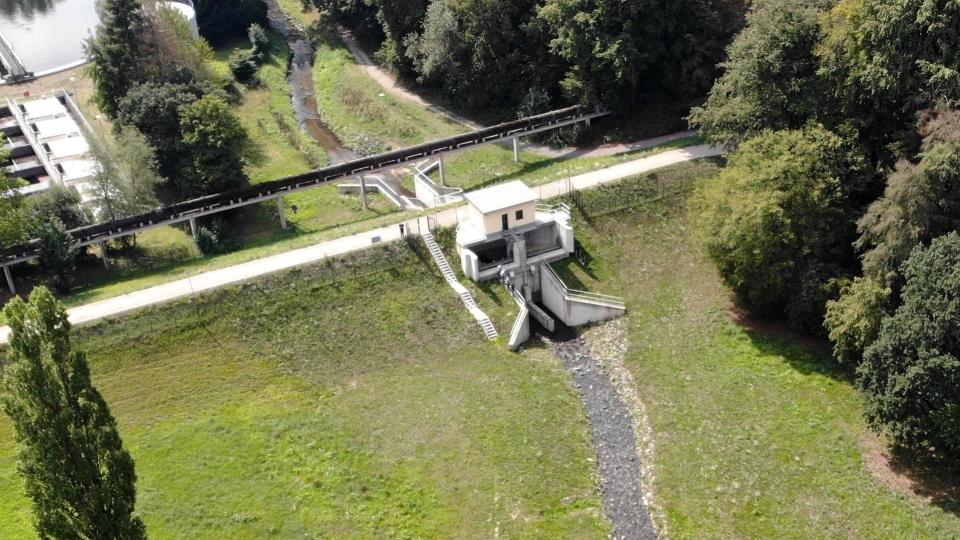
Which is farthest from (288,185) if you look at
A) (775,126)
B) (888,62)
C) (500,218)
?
(888,62)

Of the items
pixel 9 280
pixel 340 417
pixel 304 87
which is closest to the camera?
pixel 340 417

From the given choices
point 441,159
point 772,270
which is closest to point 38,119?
point 441,159

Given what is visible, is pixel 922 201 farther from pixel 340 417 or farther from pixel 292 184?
pixel 292 184

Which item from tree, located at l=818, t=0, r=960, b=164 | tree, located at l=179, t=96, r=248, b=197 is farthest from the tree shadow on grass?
tree, located at l=179, t=96, r=248, b=197

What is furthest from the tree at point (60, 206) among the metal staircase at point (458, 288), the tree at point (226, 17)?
the tree at point (226, 17)

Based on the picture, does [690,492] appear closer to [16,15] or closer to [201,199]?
[201,199]
